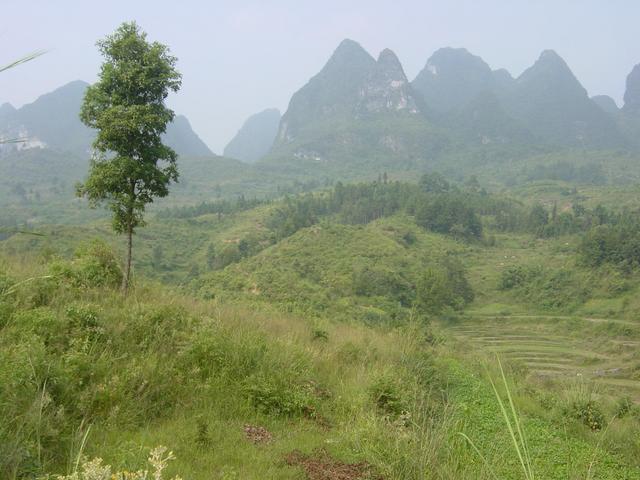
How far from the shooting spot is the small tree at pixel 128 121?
8.67 m

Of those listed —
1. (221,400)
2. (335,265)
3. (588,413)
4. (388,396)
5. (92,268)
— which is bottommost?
(335,265)

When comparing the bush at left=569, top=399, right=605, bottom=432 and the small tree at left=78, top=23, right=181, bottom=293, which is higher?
the small tree at left=78, top=23, right=181, bottom=293

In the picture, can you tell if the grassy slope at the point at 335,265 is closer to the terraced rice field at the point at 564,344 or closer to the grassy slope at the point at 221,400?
the terraced rice field at the point at 564,344

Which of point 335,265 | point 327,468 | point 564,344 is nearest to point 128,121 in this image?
point 327,468

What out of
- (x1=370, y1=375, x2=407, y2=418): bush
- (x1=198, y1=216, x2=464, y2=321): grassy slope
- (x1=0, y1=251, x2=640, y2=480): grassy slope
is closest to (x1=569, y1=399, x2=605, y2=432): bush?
(x1=0, y1=251, x2=640, y2=480): grassy slope

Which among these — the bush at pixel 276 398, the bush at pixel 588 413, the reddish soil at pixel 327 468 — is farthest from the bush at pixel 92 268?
the bush at pixel 588 413

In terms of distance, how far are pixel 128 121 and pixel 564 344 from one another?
41.3m

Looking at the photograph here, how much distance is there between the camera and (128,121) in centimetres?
854

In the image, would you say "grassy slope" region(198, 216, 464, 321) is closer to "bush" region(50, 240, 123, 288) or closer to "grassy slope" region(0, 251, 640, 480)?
"bush" region(50, 240, 123, 288)

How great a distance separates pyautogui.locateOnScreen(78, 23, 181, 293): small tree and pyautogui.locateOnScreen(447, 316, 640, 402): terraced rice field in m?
24.1

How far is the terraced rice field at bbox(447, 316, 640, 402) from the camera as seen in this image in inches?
1208

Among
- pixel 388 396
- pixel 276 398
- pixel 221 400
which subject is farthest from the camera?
pixel 388 396

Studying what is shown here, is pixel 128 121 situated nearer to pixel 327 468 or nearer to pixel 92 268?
pixel 92 268

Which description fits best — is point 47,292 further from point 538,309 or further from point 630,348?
point 538,309
